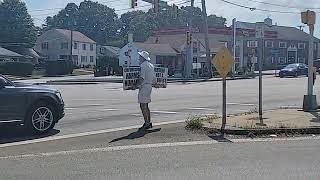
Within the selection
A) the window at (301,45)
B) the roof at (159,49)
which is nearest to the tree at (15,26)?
the roof at (159,49)

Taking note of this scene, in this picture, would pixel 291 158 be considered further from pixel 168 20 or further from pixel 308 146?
pixel 168 20

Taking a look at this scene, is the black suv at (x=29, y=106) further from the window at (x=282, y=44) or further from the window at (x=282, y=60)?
the window at (x=282, y=44)

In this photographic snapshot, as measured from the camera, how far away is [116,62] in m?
73.9

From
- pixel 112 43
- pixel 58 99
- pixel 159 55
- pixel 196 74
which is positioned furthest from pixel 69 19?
pixel 58 99

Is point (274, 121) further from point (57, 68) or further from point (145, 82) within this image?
point (57, 68)

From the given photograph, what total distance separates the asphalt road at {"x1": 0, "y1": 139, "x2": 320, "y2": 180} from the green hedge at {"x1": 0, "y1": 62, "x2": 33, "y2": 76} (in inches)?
2548

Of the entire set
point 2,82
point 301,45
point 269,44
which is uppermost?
point 301,45

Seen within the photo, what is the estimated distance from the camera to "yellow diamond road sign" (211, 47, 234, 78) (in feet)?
39.7

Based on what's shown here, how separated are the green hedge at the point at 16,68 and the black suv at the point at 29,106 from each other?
61841mm

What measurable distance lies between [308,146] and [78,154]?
4269 millimetres

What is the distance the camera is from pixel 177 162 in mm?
8852

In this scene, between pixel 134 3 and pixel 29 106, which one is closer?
pixel 29 106

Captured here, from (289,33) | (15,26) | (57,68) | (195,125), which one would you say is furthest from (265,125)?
(289,33)

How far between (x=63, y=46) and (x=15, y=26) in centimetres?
1112
